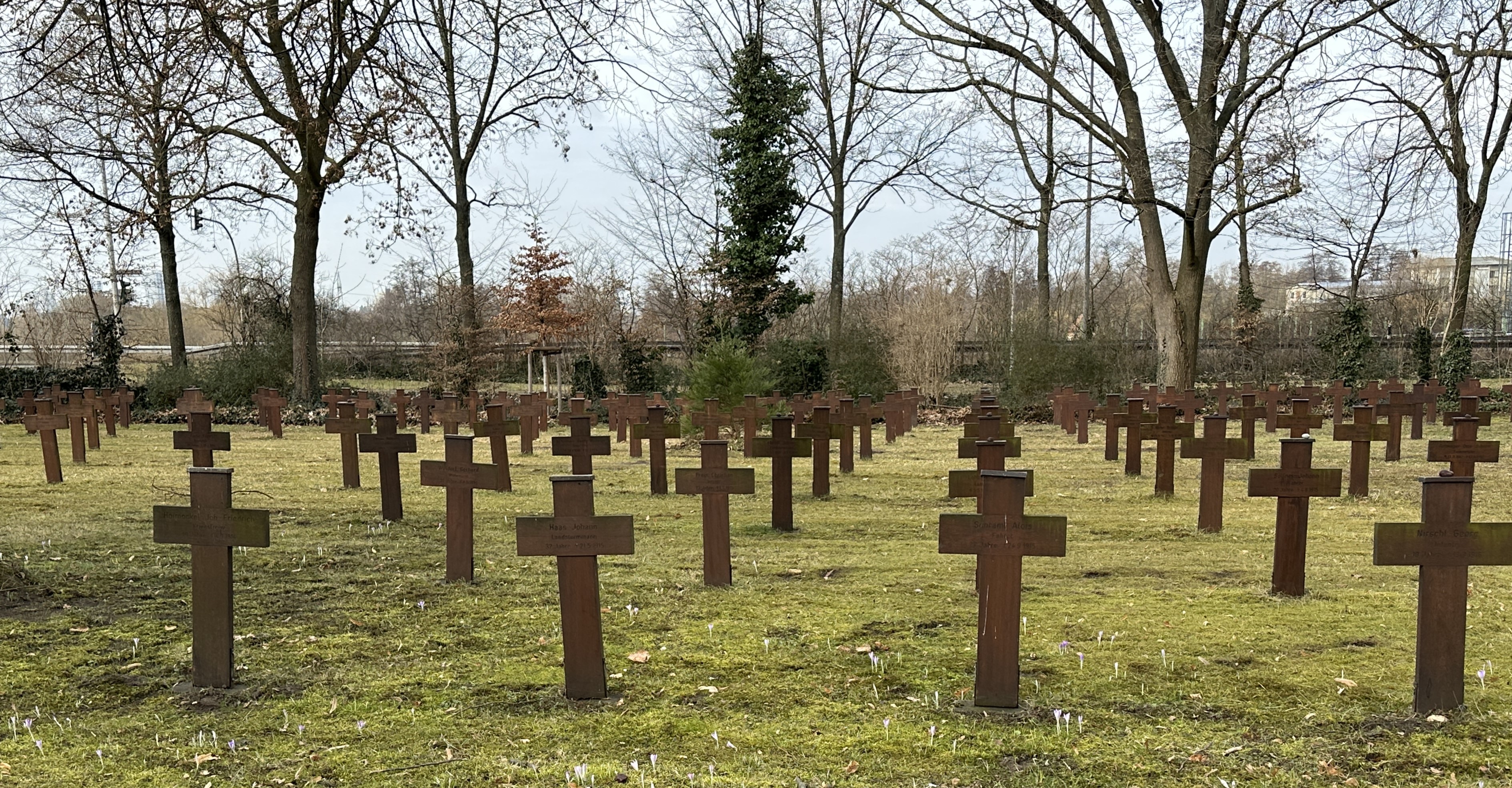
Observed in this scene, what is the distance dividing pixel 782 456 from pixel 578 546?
4165mm

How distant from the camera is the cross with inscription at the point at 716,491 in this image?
608cm

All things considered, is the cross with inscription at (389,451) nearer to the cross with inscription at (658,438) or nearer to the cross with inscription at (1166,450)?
the cross with inscription at (658,438)

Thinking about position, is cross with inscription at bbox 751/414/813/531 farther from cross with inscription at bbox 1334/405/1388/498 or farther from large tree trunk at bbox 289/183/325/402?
large tree trunk at bbox 289/183/325/402

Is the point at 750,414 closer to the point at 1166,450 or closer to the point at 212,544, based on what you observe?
the point at 1166,450

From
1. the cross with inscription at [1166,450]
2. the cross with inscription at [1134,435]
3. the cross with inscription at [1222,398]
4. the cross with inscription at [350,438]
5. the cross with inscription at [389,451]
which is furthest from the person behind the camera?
the cross with inscription at [1222,398]

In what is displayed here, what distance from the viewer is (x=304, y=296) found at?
953 inches

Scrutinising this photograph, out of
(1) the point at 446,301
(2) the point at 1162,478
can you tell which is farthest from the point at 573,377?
(2) the point at 1162,478

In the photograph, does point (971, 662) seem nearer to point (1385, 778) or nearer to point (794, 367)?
point (1385, 778)

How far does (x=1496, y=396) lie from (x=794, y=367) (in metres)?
13.5

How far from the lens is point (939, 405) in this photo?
79.6 feet

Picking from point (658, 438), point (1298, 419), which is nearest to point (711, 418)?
point (658, 438)

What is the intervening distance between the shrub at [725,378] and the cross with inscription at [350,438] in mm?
5221

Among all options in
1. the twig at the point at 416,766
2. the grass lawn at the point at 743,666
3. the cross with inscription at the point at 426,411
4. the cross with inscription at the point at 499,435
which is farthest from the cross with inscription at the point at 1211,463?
the cross with inscription at the point at 426,411

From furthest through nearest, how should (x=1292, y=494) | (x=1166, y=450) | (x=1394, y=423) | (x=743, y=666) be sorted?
(x=1394, y=423) < (x=1166, y=450) < (x=1292, y=494) < (x=743, y=666)
